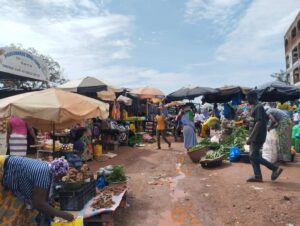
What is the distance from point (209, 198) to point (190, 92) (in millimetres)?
9166

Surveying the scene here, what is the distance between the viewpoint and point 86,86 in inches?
490

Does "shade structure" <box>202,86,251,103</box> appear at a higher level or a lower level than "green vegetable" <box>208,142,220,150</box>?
higher

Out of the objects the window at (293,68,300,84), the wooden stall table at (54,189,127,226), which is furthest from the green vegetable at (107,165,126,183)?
the window at (293,68,300,84)

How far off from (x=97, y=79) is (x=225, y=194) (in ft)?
25.0

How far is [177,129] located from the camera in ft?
55.8

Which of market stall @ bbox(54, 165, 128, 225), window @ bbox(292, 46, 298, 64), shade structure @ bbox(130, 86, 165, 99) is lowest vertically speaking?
market stall @ bbox(54, 165, 128, 225)

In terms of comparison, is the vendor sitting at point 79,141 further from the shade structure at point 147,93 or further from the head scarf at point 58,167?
the shade structure at point 147,93

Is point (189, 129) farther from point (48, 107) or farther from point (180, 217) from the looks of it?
point (48, 107)

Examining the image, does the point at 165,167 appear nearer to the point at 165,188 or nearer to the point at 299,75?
the point at 165,188

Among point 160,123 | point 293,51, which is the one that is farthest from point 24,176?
point 293,51

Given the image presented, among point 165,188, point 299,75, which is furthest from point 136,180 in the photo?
point 299,75

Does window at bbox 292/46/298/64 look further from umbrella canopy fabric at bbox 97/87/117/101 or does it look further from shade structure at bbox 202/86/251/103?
umbrella canopy fabric at bbox 97/87/117/101

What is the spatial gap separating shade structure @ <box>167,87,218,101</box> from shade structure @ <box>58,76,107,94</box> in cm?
430

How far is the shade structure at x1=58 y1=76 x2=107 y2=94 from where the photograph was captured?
487 inches
